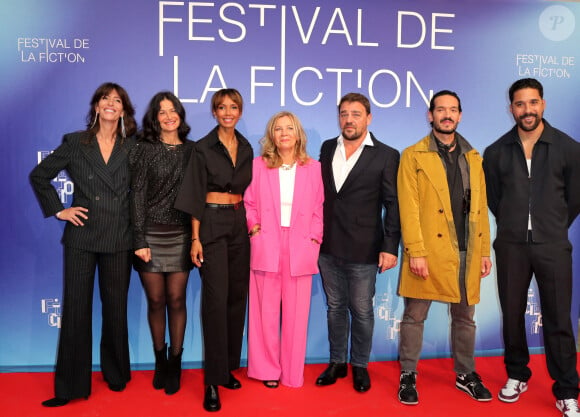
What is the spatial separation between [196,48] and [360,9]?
1305 mm

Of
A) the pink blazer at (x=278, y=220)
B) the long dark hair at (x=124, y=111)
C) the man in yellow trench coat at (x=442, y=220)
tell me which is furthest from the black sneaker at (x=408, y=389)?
the long dark hair at (x=124, y=111)

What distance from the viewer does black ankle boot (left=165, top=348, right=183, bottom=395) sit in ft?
10.9

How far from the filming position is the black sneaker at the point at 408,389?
3207 millimetres

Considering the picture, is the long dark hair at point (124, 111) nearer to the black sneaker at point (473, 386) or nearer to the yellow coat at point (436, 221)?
the yellow coat at point (436, 221)

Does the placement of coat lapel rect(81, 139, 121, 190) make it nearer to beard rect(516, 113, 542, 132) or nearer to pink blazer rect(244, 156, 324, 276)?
pink blazer rect(244, 156, 324, 276)

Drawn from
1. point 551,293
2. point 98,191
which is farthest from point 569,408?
point 98,191

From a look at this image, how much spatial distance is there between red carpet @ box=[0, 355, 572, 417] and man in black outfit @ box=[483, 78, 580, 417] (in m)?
0.22

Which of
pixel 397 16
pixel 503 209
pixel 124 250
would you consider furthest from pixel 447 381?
pixel 397 16

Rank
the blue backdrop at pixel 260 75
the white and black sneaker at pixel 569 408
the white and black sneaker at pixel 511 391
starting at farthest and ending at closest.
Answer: the blue backdrop at pixel 260 75
the white and black sneaker at pixel 511 391
the white and black sneaker at pixel 569 408

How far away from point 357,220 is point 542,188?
1.18 m

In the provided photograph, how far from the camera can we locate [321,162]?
349cm

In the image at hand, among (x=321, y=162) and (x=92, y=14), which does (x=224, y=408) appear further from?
(x=92, y=14)

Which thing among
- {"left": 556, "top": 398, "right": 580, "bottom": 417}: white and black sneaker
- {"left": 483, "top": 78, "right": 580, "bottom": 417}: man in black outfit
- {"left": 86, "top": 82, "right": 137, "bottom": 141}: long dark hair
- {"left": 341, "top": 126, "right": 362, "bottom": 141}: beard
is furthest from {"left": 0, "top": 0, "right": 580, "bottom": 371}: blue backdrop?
{"left": 556, "top": 398, "right": 580, "bottom": 417}: white and black sneaker

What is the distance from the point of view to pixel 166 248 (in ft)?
10.4
